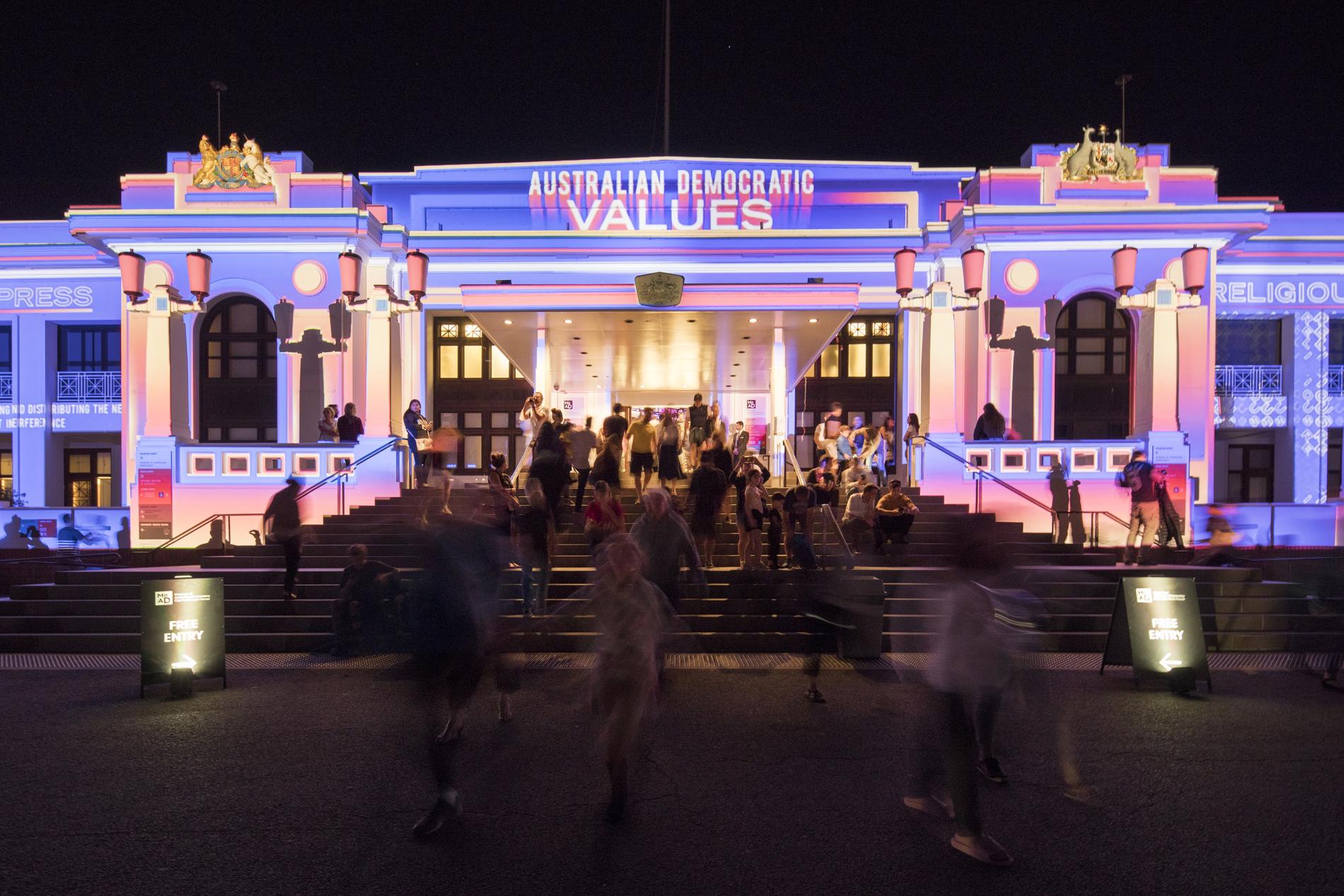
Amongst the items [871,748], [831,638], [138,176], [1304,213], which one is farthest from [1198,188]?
[138,176]

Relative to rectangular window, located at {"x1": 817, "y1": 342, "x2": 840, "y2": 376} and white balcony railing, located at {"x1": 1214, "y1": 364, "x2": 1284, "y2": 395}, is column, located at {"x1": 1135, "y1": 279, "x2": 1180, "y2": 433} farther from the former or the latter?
rectangular window, located at {"x1": 817, "y1": 342, "x2": 840, "y2": 376}

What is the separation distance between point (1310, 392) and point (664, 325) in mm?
18851

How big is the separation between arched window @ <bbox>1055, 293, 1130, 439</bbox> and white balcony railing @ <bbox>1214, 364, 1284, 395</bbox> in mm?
3553

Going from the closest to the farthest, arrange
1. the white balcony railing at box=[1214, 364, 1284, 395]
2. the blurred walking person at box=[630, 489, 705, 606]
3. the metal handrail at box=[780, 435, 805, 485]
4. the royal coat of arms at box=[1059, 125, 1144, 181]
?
the blurred walking person at box=[630, 489, 705, 606] < the metal handrail at box=[780, 435, 805, 485] < the royal coat of arms at box=[1059, 125, 1144, 181] < the white balcony railing at box=[1214, 364, 1284, 395]

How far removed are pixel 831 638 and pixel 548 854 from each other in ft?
21.3

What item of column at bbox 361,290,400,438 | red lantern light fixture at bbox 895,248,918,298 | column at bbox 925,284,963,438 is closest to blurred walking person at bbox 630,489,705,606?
red lantern light fixture at bbox 895,248,918,298

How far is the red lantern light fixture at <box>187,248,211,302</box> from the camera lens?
16.1 m

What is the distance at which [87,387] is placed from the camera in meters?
25.1

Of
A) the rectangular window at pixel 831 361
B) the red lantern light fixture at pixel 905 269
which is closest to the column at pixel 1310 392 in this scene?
the rectangular window at pixel 831 361

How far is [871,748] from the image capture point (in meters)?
6.68

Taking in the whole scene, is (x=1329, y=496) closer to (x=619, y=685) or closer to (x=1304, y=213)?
(x=1304, y=213)

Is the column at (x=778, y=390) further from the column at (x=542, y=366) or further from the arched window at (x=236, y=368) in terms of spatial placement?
the arched window at (x=236, y=368)

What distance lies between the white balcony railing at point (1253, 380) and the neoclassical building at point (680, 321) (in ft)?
0.26

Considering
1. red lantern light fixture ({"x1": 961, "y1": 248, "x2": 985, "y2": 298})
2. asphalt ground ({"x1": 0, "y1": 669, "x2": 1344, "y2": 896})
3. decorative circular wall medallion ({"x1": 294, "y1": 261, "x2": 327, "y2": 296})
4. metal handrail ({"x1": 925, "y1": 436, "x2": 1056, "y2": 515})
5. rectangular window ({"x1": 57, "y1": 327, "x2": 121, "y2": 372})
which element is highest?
decorative circular wall medallion ({"x1": 294, "y1": 261, "x2": 327, "y2": 296})
